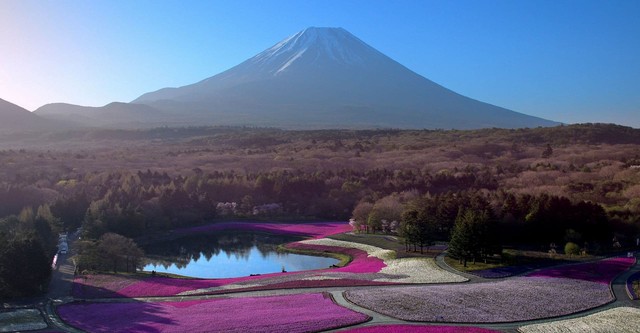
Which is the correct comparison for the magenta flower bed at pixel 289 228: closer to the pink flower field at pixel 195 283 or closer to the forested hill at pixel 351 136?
the pink flower field at pixel 195 283

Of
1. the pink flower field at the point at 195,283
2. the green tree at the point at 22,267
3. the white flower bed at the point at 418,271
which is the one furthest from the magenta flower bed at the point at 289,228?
the green tree at the point at 22,267

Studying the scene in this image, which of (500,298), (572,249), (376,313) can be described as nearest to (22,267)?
(376,313)

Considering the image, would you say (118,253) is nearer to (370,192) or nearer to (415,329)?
(415,329)

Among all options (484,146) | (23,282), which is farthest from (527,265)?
(484,146)

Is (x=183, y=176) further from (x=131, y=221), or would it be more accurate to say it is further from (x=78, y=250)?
(x=78, y=250)

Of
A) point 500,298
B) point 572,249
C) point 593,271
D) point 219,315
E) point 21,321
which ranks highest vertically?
point 572,249

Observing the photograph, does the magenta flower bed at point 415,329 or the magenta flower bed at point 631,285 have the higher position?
the magenta flower bed at point 631,285
